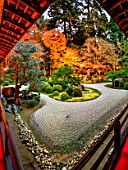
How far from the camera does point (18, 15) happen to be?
164cm

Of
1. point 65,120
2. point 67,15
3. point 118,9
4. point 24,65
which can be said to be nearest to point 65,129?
point 65,120

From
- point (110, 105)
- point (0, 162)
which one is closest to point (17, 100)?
point (110, 105)

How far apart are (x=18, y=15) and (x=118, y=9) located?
0.95 meters

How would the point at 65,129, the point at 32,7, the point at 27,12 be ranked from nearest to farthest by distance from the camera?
the point at 32,7
the point at 27,12
the point at 65,129

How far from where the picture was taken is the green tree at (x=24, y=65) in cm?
901

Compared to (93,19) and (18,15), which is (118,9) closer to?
(18,15)

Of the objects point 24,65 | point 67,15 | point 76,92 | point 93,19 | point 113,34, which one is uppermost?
point 67,15

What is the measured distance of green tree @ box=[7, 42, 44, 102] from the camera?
9.01 meters

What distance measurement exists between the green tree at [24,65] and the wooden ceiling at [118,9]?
791 cm

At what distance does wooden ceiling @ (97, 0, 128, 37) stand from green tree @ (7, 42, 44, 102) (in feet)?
26.0

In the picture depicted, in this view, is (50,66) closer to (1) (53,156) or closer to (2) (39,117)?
(2) (39,117)

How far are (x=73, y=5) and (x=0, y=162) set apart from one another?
775 inches

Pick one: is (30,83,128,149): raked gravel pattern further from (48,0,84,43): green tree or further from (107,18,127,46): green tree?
(107,18,127,46): green tree

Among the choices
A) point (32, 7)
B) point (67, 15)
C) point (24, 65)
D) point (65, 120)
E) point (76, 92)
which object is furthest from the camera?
point (67, 15)
